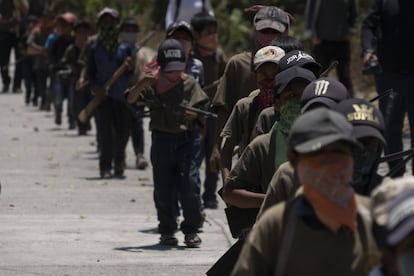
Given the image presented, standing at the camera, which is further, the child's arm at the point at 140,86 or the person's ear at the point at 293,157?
the child's arm at the point at 140,86

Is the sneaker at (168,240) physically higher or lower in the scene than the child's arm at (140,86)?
lower

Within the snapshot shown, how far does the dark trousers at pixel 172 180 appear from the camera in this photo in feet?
38.3

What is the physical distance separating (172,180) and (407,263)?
7.74 meters

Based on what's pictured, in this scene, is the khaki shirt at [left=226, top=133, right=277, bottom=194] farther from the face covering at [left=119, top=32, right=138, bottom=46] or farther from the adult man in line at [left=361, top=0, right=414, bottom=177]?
the face covering at [left=119, top=32, right=138, bottom=46]

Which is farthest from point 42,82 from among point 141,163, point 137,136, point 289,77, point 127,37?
point 289,77

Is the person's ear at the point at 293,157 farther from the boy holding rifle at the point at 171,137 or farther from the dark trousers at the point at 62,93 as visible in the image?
the dark trousers at the point at 62,93

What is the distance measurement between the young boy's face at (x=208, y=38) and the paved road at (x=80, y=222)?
1563 mm

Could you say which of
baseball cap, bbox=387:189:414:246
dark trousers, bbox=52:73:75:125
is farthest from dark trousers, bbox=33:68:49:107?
baseball cap, bbox=387:189:414:246

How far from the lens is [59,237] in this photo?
12227 mm

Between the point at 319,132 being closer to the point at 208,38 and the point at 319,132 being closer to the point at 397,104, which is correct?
the point at 397,104

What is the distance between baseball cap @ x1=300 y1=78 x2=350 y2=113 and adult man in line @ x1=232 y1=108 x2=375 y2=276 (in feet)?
4.41

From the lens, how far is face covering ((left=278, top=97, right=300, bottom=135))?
688cm

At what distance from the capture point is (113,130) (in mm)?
16719

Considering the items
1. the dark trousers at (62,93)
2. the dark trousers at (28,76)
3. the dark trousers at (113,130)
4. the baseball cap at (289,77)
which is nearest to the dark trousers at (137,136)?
the dark trousers at (113,130)
